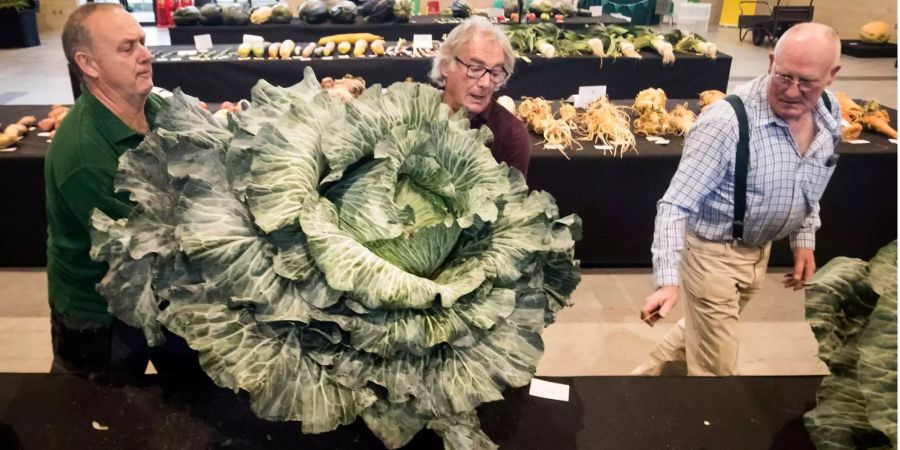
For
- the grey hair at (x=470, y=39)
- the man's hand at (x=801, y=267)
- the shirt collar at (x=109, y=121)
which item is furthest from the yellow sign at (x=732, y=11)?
the shirt collar at (x=109, y=121)

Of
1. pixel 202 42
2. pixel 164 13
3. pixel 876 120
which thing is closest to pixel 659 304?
pixel 876 120

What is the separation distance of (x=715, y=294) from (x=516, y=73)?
340 centimetres

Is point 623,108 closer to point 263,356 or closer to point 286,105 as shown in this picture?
point 286,105

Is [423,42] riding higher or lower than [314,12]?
lower

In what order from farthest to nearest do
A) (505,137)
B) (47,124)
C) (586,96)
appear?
(586,96) → (47,124) → (505,137)

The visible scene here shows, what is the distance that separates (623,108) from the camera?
413 centimetres

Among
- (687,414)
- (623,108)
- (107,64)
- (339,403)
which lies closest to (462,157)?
(339,403)

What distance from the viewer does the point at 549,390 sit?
1459 millimetres

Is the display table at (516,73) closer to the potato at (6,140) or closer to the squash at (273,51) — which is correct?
the squash at (273,51)

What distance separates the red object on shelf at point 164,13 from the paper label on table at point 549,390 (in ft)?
41.2

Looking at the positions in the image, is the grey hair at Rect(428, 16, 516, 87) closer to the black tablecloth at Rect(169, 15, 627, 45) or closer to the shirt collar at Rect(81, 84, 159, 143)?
the shirt collar at Rect(81, 84, 159, 143)

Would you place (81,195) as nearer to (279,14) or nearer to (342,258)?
(342,258)

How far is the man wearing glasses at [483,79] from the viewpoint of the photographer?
1989mm

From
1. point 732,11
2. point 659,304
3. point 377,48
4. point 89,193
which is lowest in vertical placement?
point 659,304
